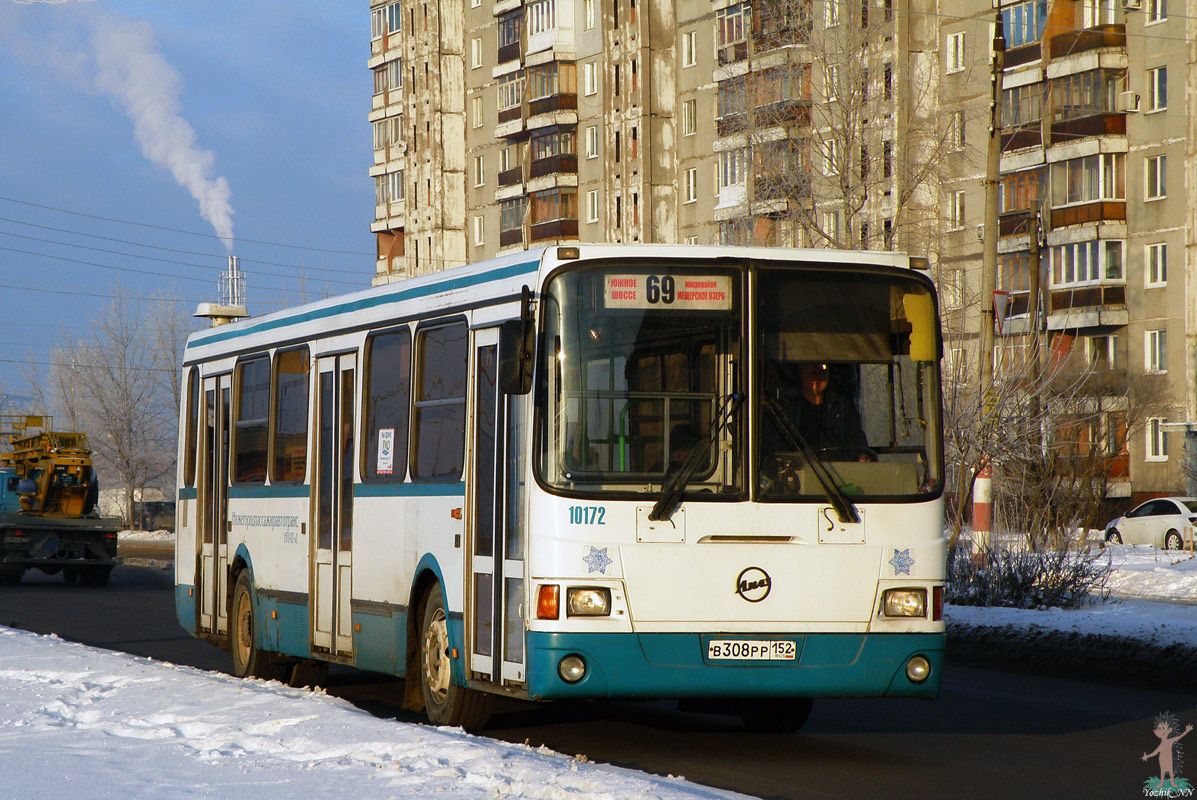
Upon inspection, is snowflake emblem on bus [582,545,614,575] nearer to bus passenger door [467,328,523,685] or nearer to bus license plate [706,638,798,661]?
bus passenger door [467,328,523,685]

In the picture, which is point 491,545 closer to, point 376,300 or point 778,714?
point 778,714

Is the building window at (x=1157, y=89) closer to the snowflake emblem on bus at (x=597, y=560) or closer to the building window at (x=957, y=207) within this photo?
the building window at (x=957, y=207)

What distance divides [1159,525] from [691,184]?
32.4m

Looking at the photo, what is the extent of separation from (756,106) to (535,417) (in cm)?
2635

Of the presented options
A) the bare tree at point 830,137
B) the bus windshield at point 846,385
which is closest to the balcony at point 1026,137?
the bare tree at point 830,137

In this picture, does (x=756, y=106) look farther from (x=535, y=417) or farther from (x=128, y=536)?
(x=128, y=536)

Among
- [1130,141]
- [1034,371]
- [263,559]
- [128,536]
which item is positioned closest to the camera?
[263,559]

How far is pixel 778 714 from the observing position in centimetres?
1152

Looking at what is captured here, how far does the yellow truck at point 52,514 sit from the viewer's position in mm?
36188

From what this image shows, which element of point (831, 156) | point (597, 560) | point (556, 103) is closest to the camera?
point (597, 560)

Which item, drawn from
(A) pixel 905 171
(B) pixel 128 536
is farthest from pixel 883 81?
(B) pixel 128 536

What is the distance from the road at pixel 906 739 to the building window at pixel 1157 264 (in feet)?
134

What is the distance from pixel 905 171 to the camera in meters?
34.2

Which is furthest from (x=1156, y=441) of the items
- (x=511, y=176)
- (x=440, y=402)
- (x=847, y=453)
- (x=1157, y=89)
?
(x=847, y=453)
